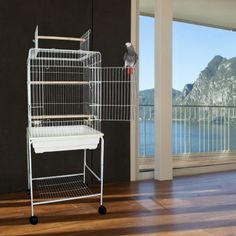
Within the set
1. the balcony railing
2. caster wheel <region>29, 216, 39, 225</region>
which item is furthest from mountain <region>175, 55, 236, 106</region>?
caster wheel <region>29, 216, 39, 225</region>

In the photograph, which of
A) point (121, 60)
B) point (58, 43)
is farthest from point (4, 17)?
point (121, 60)

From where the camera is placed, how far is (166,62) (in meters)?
3.88

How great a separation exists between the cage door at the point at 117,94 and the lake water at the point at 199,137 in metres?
1.10

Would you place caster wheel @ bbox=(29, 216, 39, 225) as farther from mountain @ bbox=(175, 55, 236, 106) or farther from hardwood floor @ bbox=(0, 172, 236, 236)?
mountain @ bbox=(175, 55, 236, 106)

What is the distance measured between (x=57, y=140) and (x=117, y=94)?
4.45 feet

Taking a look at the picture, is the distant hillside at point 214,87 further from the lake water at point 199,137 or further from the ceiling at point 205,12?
the ceiling at point 205,12

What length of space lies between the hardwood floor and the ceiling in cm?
266

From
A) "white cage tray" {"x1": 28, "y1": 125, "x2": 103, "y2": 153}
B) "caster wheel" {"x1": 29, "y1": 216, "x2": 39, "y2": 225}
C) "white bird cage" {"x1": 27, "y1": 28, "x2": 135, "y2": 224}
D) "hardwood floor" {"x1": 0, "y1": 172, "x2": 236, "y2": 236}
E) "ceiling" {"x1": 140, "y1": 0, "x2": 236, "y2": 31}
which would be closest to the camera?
"hardwood floor" {"x1": 0, "y1": 172, "x2": 236, "y2": 236}

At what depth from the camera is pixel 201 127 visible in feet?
18.4

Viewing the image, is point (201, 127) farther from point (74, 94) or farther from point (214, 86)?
point (74, 94)

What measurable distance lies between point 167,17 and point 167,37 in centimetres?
24

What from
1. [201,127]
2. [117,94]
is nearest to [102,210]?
[117,94]

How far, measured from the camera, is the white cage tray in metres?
2.55

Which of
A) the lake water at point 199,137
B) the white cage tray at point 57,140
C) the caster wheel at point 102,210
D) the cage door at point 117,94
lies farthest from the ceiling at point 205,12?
the caster wheel at point 102,210
